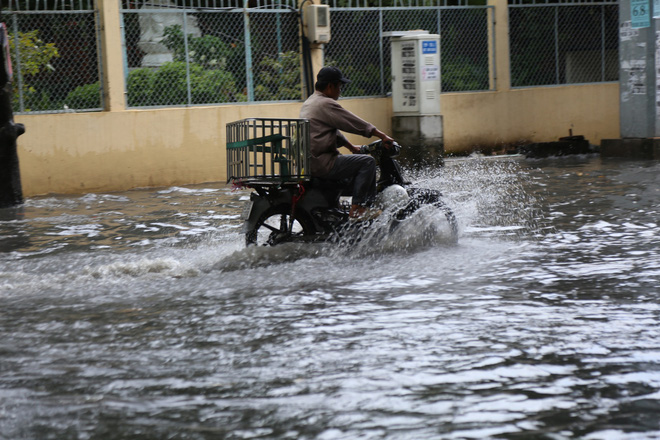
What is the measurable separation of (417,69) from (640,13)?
396 cm

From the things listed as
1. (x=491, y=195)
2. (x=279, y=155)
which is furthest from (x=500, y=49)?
(x=279, y=155)

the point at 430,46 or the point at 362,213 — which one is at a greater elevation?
the point at 430,46

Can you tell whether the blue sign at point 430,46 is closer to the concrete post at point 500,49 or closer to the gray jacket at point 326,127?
the concrete post at point 500,49

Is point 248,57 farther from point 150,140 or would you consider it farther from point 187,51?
point 150,140

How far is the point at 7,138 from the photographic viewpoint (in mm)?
11703

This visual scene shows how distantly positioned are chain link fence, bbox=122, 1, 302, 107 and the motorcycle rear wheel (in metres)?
7.03

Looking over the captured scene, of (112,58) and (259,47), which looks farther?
(259,47)

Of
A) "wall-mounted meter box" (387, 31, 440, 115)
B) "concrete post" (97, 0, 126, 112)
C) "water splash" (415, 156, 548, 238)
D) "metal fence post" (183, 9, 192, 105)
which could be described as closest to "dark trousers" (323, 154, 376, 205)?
"water splash" (415, 156, 548, 238)

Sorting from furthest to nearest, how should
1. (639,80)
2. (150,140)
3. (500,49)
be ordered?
(500,49) < (639,80) < (150,140)

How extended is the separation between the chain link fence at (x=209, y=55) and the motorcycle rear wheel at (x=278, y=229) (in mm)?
7031

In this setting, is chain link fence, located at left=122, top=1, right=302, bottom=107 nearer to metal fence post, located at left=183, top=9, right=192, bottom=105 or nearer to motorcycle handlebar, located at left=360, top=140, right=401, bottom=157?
metal fence post, located at left=183, top=9, right=192, bottom=105

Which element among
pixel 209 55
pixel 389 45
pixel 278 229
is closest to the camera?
pixel 278 229

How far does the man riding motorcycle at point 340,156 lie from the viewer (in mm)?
7859

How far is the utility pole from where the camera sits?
11.6 m
